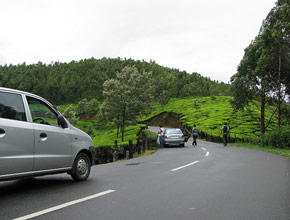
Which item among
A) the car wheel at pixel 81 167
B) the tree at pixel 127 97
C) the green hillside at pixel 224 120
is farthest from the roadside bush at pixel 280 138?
the tree at pixel 127 97

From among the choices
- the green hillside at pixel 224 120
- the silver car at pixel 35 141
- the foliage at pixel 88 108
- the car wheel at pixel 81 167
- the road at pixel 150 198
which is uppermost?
the foliage at pixel 88 108

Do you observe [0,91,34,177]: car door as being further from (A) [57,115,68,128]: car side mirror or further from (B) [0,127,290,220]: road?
(A) [57,115,68,128]: car side mirror

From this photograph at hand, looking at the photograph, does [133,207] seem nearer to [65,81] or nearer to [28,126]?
[28,126]

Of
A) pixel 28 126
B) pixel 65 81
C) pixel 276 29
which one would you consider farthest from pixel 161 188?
pixel 65 81

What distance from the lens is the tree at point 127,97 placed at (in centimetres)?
3722

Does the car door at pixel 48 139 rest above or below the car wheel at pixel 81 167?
above

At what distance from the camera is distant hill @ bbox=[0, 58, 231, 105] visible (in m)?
106

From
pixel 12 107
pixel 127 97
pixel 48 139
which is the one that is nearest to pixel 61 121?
pixel 48 139

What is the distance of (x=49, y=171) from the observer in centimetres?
599

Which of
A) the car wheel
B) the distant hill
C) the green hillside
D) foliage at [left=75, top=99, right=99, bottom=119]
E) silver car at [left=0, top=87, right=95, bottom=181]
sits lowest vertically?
the car wheel

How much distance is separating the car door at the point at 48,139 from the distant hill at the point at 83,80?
310ft

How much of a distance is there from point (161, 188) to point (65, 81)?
13743 cm

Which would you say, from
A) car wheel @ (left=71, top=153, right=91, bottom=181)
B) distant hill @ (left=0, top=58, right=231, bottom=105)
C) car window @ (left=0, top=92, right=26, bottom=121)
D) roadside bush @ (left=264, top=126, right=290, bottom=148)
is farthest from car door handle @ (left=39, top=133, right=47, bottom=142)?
distant hill @ (left=0, top=58, right=231, bottom=105)

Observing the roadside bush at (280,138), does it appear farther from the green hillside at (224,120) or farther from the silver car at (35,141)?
the silver car at (35,141)
